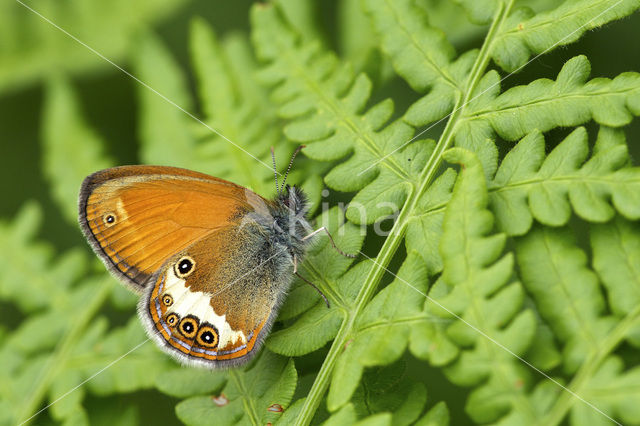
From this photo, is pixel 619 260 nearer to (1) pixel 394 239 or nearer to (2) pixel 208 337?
(1) pixel 394 239

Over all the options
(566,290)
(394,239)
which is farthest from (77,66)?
(566,290)

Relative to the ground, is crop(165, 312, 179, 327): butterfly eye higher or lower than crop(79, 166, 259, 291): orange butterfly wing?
lower

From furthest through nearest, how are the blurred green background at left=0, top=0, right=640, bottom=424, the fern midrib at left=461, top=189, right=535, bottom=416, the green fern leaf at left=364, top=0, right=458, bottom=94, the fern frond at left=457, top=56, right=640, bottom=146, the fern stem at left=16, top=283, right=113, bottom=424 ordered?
the blurred green background at left=0, top=0, right=640, bottom=424 → the fern stem at left=16, top=283, right=113, bottom=424 → the green fern leaf at left=364, top=0, right=458, bottom=94 → the fern frond at left=457, top=56, right=640, bottom=146 → the fern midrib at left=461, top=189, right=535, bottom=416

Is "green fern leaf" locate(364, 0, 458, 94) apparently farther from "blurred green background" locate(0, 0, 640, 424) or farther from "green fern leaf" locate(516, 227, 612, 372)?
"blurred green background" locate(0, 0, 640, 424)

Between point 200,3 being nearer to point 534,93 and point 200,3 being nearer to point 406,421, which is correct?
point 534,93

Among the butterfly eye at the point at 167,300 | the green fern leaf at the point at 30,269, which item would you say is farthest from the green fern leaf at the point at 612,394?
the green fern leaf at the point at 30,269

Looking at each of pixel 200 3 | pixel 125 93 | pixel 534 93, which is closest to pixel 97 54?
pixel 125 93

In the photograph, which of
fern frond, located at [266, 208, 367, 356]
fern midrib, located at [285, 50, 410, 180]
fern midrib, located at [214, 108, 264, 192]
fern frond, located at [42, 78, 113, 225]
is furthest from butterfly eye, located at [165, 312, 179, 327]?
fern frond, located at [42, 78, 113, 225]
